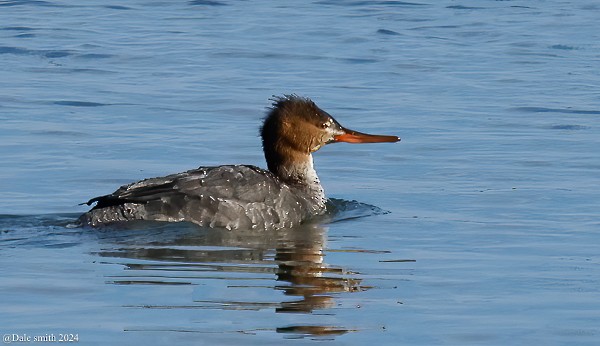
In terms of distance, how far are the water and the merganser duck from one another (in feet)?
0.54

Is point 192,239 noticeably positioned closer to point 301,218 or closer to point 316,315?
point 301,218

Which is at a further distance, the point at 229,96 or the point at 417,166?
the point at 229,96

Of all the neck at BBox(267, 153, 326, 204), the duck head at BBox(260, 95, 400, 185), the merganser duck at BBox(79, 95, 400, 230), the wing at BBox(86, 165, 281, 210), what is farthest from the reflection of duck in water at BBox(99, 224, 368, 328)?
the duck head at BBox(260, 95, 400, 185)

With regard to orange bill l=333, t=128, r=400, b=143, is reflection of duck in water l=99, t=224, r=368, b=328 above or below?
below

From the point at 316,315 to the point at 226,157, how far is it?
5192 mm

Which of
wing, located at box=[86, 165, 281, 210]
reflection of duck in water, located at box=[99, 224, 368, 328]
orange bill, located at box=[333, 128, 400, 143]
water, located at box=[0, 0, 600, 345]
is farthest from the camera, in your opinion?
orange bill, located at box=[333, 128, 400, 143]

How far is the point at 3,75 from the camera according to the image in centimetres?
1650

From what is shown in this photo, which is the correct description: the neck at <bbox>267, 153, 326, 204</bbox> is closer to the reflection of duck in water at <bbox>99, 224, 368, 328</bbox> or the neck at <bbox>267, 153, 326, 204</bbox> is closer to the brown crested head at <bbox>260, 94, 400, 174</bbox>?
the brown crested head at <bbox>260, 94, 400, 174</bbox>

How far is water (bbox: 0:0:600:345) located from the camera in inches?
300

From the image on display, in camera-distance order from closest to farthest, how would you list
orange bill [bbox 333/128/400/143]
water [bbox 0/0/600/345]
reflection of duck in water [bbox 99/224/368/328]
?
water [bbox 0/0/600/345]
reflection of duck in water [bbox 99/224/368/328]
orange bill [bbox 333/128/400/143]

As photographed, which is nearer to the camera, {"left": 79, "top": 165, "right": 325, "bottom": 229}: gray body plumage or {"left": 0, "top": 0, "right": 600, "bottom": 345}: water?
{"left": 0, "top": 0, "right": 600, "bottom": 345}: water

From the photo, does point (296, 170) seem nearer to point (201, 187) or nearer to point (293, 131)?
point (293, 131)

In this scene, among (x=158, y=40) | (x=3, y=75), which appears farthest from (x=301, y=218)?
(x=158, y=40)

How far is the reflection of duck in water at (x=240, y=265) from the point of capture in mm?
7938
